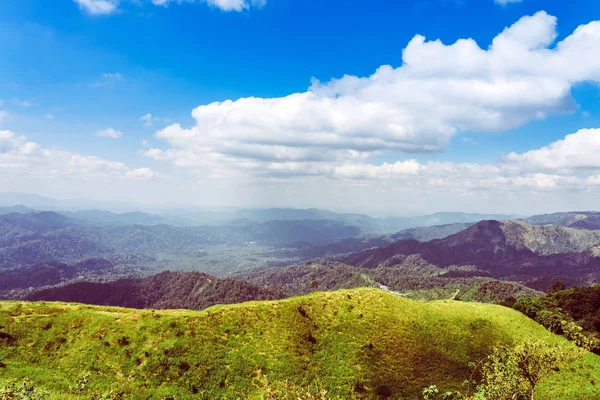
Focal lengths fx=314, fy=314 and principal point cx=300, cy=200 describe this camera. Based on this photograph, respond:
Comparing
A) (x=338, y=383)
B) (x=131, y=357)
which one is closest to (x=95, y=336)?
(x=131, y=357)

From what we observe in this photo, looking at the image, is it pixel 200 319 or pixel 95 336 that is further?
pixel 200 319

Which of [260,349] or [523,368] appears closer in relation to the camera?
[523,368]

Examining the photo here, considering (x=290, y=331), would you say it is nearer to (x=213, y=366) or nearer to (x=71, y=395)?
(x=213, y=366)

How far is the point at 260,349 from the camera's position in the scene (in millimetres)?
47906

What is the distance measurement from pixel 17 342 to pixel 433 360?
62.8m

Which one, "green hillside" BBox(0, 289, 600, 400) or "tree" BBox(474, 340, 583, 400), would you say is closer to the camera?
"tree" BBox(474, 340, 583, 400)

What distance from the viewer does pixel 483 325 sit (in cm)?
5903

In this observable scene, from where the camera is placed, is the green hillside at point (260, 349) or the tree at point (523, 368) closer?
→ the tree at point (523, 368)

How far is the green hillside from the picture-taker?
137 feet

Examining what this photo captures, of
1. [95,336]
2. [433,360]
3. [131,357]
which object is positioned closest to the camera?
[131,357]

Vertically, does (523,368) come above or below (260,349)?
above

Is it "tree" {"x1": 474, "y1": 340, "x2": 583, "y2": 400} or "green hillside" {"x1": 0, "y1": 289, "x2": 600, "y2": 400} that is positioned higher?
"tree" {"x1": 474, "y1": 340, "x2": 583, "y2": 400}

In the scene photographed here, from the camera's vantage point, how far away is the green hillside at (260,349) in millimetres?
41844

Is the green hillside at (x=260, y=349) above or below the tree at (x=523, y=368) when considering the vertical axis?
→ below
